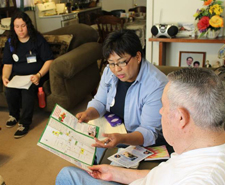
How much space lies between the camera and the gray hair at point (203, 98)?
0.67 meters

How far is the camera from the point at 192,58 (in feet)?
9.58

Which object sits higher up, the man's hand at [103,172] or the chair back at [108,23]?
the chair back at [108,23]

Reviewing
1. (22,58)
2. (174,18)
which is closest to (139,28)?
(174,18)

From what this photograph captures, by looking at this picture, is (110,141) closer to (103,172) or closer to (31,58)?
(103,172)

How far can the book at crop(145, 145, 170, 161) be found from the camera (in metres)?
1.17

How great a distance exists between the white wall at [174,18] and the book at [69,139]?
195cm

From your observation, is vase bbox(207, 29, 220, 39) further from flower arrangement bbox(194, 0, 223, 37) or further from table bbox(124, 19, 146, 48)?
table bbox(124, 19, 146, 48)

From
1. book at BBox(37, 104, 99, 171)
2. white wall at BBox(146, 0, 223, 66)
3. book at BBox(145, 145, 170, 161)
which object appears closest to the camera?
book at BBox(37, 104, 99, 171)

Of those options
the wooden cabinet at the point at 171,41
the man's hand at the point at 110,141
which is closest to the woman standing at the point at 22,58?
the wooden cabinet at the point at 171,41

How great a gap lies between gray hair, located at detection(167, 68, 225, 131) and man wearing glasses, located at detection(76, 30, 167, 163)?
591 millimetres

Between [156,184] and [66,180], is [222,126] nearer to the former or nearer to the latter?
[156,184]

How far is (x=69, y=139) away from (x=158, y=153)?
0.42 metres

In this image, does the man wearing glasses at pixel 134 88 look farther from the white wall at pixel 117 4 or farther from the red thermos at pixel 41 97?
the white wall at pixel 117 4

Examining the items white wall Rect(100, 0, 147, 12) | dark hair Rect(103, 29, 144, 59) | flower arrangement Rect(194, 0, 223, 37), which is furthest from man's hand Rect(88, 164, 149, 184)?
white wall Rect(100, 0, 147, 12)
